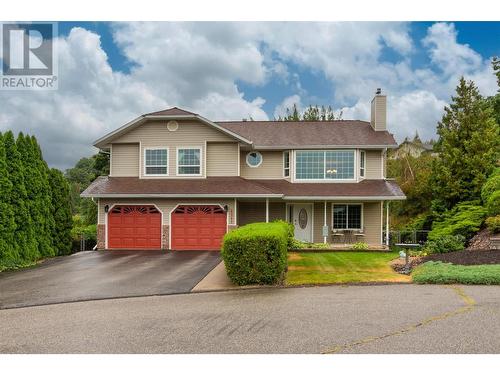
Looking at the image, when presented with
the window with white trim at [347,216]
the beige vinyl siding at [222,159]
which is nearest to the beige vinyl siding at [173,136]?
the beige vinyl siding at [222,159]

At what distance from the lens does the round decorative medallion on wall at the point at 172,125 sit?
2175 cm

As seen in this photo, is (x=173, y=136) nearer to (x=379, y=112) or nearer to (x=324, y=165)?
(x=324, y=165)

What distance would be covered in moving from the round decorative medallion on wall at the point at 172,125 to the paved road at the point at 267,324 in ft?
43.1

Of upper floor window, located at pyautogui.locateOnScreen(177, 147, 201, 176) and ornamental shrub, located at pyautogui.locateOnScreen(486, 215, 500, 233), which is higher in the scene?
upper floor window, located at pyautogui.locateOnScreen(177, 147, 201, 176)

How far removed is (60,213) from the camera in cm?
1919

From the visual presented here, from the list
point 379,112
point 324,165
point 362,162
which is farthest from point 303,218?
point 379,112

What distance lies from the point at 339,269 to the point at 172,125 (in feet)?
39.6

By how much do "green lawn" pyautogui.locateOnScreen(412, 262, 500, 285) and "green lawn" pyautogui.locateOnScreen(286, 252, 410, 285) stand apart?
20.1 inches

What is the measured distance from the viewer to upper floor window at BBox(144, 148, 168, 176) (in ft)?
72.0

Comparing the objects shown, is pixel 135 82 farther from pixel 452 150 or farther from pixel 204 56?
pixel 452 150

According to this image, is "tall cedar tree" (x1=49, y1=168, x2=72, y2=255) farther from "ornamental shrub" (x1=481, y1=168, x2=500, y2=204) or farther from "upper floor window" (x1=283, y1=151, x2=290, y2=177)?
"ornamental shrub" (x1=481, y1=168, x2=500, y2=204)

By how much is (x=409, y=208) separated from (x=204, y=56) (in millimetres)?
18851

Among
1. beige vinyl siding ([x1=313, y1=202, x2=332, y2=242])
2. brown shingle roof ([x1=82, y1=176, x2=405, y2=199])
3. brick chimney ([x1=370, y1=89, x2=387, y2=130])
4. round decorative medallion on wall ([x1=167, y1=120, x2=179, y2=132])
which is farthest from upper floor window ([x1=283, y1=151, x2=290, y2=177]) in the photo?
round decorative medallion on wall ([x1=167, y1=120, x2=179, y2=132])

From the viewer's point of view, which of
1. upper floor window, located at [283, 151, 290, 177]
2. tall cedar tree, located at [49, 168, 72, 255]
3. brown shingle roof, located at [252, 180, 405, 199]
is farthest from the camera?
upper floor window, located at [283, 151, 290, 177]
